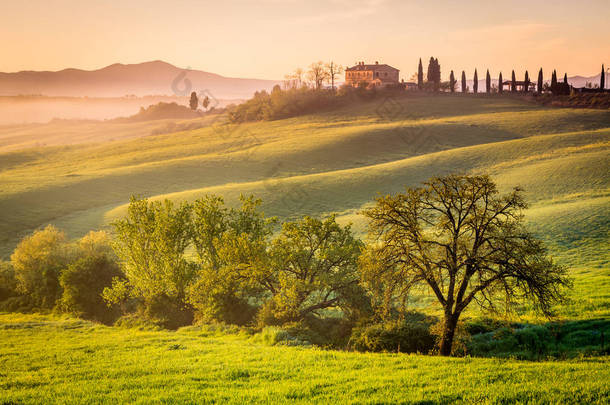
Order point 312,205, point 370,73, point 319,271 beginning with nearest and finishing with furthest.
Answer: point 319,271 → point 312,205 → point 370,73


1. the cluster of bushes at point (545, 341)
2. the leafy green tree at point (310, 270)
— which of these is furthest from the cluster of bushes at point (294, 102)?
the cluster of bushes at point (545, 341)

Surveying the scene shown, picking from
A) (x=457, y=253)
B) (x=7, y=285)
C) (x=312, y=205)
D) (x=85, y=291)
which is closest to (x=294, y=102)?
(x=312, y=205)

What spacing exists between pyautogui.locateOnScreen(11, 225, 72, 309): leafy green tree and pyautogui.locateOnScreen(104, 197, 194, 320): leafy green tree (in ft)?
23.4

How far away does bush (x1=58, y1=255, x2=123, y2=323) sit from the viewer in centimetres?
3328

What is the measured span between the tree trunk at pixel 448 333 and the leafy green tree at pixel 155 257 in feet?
64.6

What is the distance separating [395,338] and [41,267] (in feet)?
109

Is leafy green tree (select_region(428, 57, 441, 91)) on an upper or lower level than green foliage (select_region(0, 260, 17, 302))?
upper

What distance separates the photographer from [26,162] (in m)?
98.4

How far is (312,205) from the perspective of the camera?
54406 millimetres

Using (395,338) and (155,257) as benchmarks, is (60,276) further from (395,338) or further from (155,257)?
(395,338)

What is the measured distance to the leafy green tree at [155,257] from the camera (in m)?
30.5

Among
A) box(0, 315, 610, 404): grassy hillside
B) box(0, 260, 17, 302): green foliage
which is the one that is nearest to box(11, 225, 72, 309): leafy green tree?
box(0, 260, 17, 302): green foliage

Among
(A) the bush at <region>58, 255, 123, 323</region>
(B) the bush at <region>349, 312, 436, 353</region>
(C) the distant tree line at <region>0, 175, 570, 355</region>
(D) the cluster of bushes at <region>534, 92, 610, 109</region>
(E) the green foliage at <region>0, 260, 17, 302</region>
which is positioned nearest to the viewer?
(C) the distant tree line at <region>0, 175, 570, 355</region>

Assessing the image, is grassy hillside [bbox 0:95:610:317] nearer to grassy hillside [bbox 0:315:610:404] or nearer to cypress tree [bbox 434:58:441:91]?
grassy hillside [bbox 0:315:610:404]
